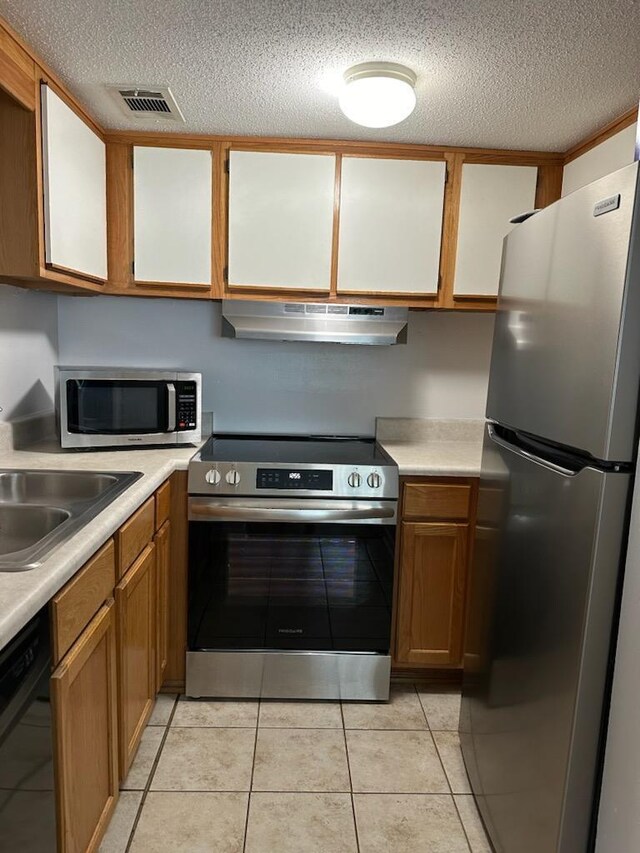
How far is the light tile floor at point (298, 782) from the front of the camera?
162 cm

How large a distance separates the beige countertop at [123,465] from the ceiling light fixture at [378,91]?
3.92 ft

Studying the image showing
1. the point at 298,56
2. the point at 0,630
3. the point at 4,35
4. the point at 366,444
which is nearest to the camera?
the point at 0,630

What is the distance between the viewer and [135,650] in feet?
5.75

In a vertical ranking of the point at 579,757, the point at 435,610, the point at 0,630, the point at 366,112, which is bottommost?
the point at 435,610

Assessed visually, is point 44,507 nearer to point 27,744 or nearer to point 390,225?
point 27,744

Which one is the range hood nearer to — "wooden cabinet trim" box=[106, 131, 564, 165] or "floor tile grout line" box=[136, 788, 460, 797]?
"wooden cabinet trim" box=[106, 131, 564, 165]

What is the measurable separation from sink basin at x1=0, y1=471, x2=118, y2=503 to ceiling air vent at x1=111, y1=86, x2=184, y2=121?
1269 millimetres

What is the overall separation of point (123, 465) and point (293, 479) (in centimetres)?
61

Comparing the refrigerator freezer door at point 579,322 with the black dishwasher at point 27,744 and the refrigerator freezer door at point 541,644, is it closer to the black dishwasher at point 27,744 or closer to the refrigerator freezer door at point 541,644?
the refrigerator freezer door at point 541,644

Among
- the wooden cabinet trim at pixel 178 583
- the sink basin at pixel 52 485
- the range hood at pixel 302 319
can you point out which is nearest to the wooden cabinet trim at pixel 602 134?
the range hood at pixel 302 319

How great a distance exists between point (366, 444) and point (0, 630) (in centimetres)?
192

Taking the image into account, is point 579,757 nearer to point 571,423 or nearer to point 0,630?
point 571,423

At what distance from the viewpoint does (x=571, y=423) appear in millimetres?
1204

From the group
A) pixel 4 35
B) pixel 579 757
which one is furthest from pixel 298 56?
pixel 579 757
